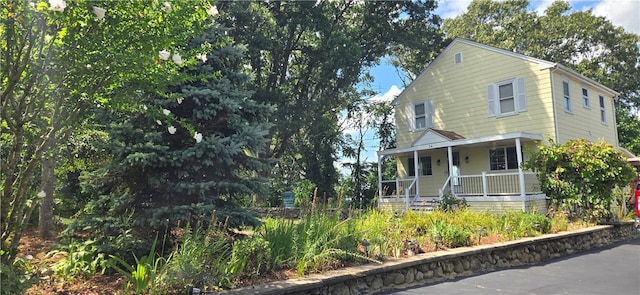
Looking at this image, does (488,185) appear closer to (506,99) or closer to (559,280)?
(506,99)

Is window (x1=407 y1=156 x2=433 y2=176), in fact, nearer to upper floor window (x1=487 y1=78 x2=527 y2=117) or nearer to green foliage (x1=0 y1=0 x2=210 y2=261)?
upper floor window (x1=487 y1=78 x2=527 y2=117)

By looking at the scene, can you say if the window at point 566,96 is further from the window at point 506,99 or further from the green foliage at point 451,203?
the green foliage at point 451,203

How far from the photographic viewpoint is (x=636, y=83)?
25.6 metres

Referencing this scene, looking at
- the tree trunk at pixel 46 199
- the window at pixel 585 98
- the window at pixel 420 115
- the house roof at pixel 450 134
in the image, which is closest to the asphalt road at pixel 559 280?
the tree trunk at pixel 46 199

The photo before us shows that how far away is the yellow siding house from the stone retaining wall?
4825 mm

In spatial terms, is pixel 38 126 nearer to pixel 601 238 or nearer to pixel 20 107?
pixel 20 107

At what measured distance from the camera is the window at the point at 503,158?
15297 millimetres

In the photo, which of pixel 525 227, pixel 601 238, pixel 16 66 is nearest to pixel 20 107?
pixel 16 66

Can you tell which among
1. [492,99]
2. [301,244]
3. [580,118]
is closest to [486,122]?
[492,99]

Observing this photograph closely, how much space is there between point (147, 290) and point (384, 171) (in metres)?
20.2

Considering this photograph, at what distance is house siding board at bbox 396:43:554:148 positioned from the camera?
15.0m

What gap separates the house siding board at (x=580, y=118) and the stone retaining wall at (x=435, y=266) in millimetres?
6268

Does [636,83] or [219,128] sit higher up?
[636,83]

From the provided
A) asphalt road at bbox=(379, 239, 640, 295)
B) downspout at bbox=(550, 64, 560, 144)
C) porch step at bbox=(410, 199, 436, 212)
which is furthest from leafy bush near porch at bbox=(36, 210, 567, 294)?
downspout at bbox=(550, 64, 560, 144)
